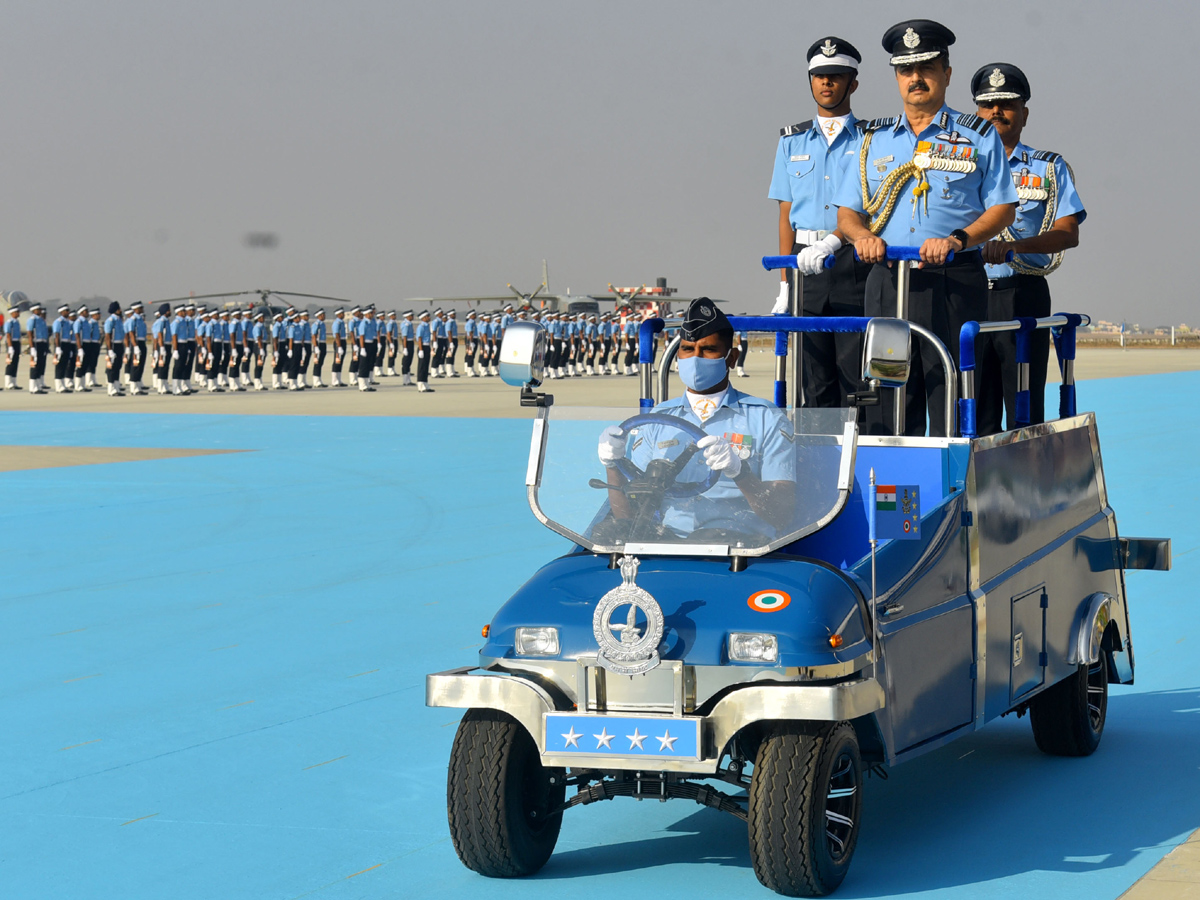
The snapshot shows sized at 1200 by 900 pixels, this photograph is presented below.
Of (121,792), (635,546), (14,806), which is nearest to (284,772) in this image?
(121,792)

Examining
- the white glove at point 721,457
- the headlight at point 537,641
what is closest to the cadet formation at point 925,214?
the white glove at point 721,457

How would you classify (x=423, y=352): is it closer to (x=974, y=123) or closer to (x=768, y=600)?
(x=974, y=123)

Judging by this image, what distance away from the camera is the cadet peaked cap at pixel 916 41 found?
6.21 metres

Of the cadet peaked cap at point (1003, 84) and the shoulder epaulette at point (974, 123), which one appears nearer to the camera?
the shoulder epaulette at point (974, 123)

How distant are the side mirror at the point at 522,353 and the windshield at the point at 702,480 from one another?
38 centimetres

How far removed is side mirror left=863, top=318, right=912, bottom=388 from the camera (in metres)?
4.34

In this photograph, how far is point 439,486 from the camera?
15852 mm

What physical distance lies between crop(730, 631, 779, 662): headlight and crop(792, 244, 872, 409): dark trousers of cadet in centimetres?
287

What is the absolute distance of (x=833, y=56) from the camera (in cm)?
725

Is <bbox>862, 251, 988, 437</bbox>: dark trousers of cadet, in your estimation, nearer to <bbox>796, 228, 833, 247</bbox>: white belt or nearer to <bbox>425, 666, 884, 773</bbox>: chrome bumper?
<bbox>796, 228, 833, 247</bbox>: white belt

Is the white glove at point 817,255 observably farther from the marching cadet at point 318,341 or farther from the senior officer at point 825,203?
the marching cadet at point 318,341

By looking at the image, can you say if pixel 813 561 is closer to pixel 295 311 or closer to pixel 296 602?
pixel 296 602

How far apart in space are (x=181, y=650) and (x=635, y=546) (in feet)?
13.6

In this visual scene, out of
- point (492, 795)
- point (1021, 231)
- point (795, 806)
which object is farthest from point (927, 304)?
point (492, 795)
